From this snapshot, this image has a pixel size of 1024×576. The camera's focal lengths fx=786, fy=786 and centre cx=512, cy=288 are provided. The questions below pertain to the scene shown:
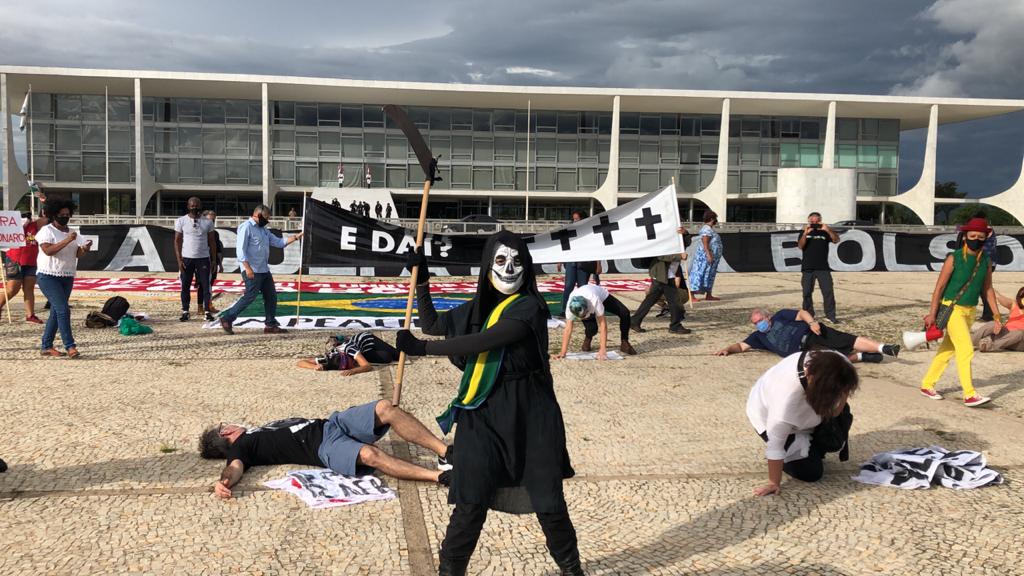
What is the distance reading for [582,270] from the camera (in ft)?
37.8

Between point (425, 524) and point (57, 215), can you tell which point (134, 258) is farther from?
point (425, 524)

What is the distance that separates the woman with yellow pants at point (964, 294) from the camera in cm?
674

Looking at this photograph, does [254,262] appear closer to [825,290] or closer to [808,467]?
[808,467]

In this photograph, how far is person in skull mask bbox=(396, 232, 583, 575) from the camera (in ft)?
10.0

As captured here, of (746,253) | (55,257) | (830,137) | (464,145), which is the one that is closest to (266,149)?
(464,145)

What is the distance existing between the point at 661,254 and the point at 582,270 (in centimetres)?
164

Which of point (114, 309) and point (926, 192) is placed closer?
point (114, 309)

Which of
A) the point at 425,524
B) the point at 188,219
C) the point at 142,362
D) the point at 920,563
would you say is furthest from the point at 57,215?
→ the point at 920,563

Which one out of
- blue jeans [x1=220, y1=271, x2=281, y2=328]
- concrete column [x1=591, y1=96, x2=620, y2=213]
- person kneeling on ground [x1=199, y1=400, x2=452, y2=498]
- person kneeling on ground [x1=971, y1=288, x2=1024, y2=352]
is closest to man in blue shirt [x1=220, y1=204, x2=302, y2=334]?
blue jeans [x1=220, y1=271, x2=281, y2=328]

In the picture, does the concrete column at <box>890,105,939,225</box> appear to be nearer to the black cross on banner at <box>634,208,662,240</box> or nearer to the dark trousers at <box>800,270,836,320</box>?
the dark trousers at <box>800,270,836,320</box>

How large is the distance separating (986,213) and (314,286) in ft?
197

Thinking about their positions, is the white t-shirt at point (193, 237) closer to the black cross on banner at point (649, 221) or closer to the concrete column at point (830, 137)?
the black cross on banner at point (649, 221)

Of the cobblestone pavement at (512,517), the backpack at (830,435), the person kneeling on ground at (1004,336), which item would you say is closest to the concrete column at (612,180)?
the person kneeling on ground at (1004,336)

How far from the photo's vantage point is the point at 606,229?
10.4 metres
